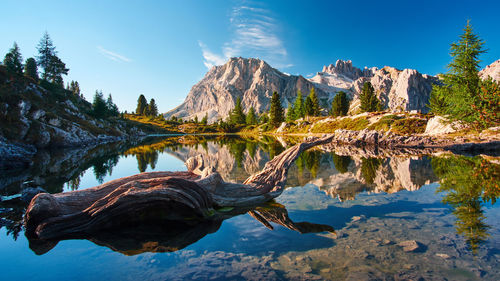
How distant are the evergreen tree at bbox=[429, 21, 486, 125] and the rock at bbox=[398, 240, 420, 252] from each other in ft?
88.9

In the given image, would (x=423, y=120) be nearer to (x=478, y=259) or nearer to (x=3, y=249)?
(x=478, y=259)

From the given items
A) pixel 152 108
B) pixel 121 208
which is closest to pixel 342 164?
pixel 121 208

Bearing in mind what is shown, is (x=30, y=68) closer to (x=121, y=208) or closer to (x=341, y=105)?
(x=121, y=208)

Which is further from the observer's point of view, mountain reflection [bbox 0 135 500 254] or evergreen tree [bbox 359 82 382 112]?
evergreen tree [bbox 359 82 382 112]

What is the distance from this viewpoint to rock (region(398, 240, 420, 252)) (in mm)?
4965

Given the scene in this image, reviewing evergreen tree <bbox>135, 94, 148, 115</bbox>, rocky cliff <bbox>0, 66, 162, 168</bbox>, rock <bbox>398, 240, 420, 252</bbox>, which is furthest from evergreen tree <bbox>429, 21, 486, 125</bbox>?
evergreen tree <bbox>135, 94, 148, 115</bbox>

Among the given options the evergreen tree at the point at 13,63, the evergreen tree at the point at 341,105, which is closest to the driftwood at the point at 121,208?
the evergreen tree at the point at 13,63

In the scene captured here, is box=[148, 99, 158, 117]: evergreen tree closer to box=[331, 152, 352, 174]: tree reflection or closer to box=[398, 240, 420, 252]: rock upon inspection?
box=[331, 152, 352, 174]: tree reflection

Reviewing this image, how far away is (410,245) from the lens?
5.15m

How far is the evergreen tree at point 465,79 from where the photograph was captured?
2319 cm

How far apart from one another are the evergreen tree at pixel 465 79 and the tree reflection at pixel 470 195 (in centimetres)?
1347

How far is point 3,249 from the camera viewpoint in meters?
5.34

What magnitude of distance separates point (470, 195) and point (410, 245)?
634 centimetres

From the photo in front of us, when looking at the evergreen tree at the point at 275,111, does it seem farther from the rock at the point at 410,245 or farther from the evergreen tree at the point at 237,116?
the rock at the point at 410,245
